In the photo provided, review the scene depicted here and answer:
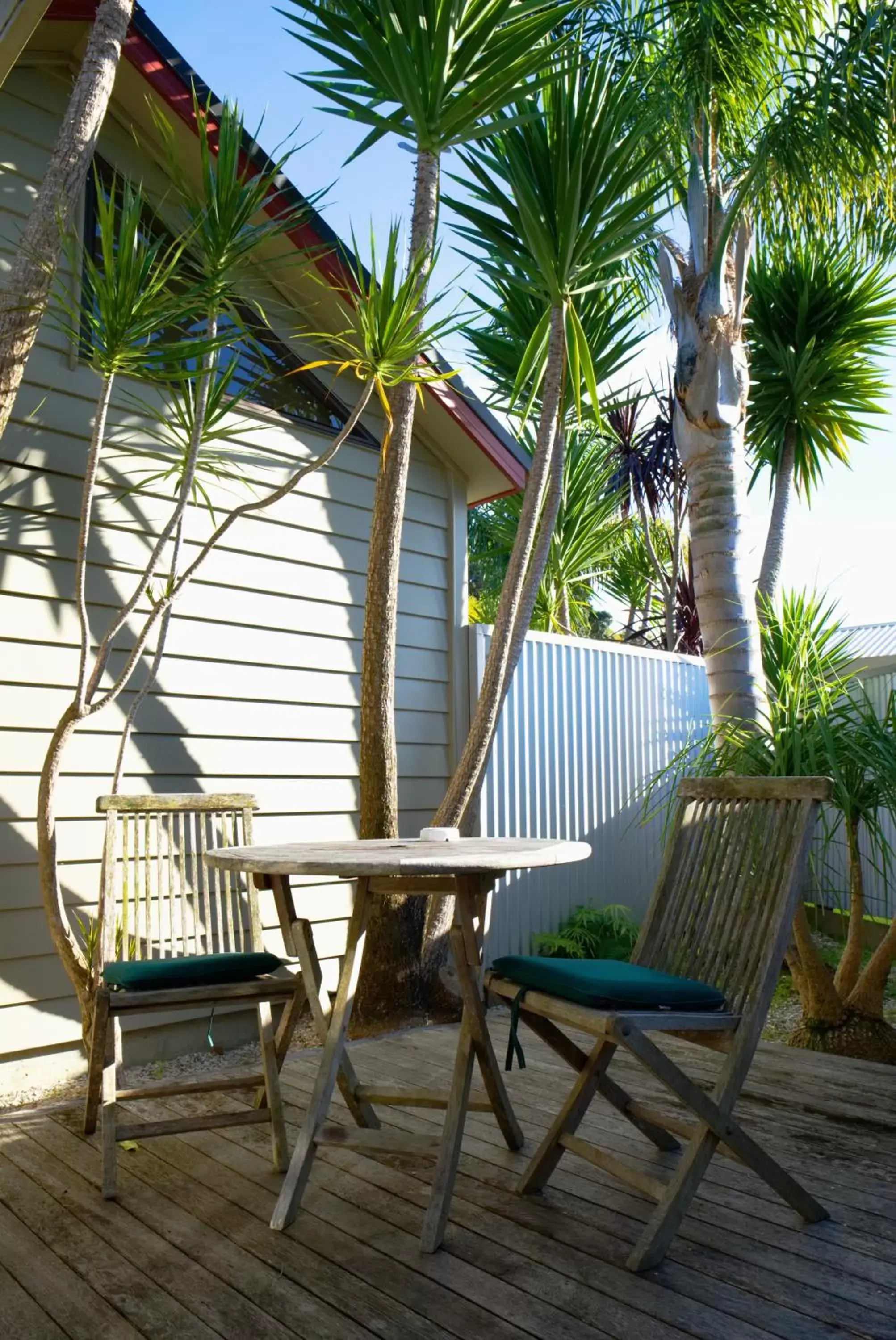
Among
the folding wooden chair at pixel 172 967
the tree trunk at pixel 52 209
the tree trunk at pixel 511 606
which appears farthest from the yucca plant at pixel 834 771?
the tree trunk at pixel 52 209

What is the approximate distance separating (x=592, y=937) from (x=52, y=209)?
4.06 m

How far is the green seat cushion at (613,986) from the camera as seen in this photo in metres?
2.05

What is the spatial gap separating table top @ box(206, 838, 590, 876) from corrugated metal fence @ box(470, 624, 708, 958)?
2508 millimetres

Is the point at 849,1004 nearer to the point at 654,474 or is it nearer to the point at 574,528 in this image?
the point at 574,528

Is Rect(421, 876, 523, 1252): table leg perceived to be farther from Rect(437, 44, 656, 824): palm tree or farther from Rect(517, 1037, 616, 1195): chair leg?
Rect(437, 44, 656, 824): palm tree

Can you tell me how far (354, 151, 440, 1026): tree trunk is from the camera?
4078 millimetres

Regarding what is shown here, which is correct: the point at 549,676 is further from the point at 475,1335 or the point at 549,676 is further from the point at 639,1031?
the point at 475,1335

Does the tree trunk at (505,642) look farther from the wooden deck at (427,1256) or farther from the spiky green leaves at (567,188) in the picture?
the wooden deck at (427,1256)

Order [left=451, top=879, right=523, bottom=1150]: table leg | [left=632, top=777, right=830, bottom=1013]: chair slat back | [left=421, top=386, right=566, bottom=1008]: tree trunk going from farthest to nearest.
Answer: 1. [left=421, top=386, right=566, bottom=1008]: tree trunk
2. [left=451, top=879, right=523, bottom=1150]: table leg
3. [left=632, top=777, right=830, bottom=1013]: chair slat back

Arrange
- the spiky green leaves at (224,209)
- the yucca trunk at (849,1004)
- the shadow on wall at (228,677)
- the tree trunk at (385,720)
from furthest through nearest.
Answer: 1. the tree trunk at (385,720)
2. the yucca trunk at (849,1004)
3. the shadow on wall at (228,677)
4. the spiky green leaves at (224,209)

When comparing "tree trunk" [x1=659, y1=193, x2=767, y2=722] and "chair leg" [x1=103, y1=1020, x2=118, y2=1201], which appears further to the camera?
"tree trunk" [x1=659, y1=193, x2=767, y2=722]

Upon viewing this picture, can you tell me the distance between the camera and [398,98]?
3920 millimetres

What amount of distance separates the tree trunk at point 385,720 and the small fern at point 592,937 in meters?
1.20

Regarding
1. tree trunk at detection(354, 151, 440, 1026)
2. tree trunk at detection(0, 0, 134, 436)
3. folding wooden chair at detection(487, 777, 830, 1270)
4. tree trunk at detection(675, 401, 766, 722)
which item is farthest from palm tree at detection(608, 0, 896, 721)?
tree trunk at detection(0, 0, 134, 436)
